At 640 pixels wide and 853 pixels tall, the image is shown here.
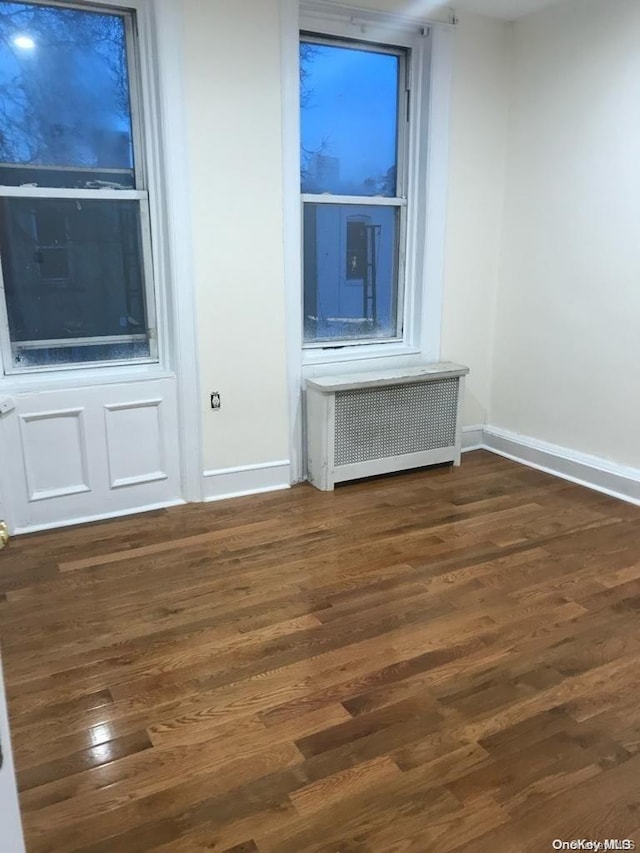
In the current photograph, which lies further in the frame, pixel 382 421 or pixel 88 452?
pixel 382 421

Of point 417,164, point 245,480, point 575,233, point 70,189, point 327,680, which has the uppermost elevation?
point 417,164

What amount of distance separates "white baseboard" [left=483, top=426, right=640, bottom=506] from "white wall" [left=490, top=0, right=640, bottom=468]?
0.19 feet

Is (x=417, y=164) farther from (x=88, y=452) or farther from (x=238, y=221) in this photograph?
(x=88, y=452)

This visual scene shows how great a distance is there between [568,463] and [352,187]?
2.11m

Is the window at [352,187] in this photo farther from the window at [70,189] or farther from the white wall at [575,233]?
the window at [70,189]

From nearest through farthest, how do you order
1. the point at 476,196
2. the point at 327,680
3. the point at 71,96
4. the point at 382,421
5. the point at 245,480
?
1. the point at 327,680
2. the point at 71,96
3. the point at 245,480
4. the point at 382,421
5. the point at 476,196

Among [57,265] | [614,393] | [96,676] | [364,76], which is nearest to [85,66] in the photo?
[57,265]

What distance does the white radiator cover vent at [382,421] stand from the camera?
12.2ft

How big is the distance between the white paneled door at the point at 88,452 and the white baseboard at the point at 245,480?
18cm

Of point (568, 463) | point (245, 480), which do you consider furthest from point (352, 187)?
point (568, 463)

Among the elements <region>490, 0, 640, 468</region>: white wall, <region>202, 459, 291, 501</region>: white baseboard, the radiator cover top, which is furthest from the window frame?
<region>202, 459, 291, 501</region>: white baseboard

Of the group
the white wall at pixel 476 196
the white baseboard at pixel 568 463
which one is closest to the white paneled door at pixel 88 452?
the white wall at pixel 476 196

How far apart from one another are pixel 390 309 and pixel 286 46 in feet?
5.33

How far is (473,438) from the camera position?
15.0 feet
